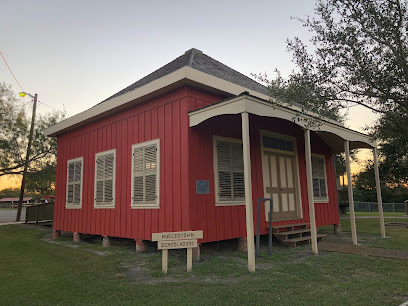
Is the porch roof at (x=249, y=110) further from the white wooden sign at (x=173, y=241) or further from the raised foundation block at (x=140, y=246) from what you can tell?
the raised foundation block at (x=140, y=246)

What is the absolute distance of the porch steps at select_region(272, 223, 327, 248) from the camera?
22.7 feet

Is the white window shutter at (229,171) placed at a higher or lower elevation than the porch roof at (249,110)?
lower

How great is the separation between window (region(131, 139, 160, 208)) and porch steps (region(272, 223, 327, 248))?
2821mm

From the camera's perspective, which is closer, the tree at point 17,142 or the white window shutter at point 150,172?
the white window shutter at point 150,172

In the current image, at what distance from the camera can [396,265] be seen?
5.00 m

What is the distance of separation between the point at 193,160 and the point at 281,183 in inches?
117

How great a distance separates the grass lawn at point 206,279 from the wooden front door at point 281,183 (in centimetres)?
139

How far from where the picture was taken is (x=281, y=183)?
26.0 feet

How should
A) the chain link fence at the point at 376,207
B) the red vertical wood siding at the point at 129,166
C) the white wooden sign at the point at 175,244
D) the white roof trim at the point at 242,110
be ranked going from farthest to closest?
the chain link fence at the point at 376,207 < the red vertical wood siding at the point at 129,166 < the white roof trim at the point at 242,110 < the white wooden sign at the point at 175,244

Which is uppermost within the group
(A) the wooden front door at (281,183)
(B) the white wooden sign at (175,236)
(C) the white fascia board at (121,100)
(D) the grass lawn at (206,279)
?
(C) the white fascia board at (121,100)

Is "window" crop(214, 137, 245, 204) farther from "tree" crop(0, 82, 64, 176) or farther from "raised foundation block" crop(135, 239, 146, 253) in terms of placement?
"tree" crop(0, 82, 64, 176)

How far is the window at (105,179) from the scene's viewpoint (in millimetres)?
7746

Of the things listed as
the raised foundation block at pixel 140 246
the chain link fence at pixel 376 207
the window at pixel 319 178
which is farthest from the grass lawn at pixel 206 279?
the chain link fence at pixel 376 207

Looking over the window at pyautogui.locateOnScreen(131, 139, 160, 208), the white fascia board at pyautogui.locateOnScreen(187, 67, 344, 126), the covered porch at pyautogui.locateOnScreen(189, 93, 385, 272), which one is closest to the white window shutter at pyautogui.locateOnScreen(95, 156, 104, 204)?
the window at pyautogui.locateOnScreen(131, 139, 160, 208)
